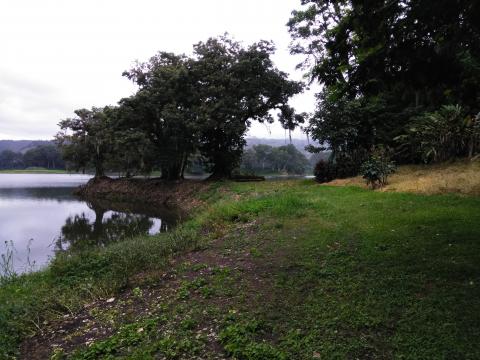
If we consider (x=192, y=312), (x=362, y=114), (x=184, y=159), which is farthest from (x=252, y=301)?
(x=184, y=159)

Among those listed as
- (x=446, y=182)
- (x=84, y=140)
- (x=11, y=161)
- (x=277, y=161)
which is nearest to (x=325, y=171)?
(x=446, y=182)

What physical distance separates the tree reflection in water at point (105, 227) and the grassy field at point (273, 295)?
553 cm

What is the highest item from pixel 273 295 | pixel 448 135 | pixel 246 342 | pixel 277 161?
pixel 277 161

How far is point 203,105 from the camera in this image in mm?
26219

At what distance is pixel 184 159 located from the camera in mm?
31750

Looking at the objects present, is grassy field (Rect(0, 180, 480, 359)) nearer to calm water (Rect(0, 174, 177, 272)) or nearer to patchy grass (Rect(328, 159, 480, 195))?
patchy grass (Rect(328, 159, 480, 195))

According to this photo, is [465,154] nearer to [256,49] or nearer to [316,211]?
[316,211]

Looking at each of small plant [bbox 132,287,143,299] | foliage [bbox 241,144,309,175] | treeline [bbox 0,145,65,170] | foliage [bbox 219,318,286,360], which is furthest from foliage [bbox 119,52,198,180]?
treeline [bbox 0,145,65,170]

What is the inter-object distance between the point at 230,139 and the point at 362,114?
10.6m

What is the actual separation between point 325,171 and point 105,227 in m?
12.0

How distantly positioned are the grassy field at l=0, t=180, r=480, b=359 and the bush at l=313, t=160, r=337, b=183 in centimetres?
1133

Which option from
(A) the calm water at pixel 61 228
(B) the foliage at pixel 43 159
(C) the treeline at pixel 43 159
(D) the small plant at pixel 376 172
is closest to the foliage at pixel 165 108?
(A) the calm water at pixel 61 228

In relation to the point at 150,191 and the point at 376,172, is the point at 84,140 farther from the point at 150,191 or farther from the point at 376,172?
the point at 376,172

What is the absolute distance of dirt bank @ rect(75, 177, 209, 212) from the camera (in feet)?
86.1
